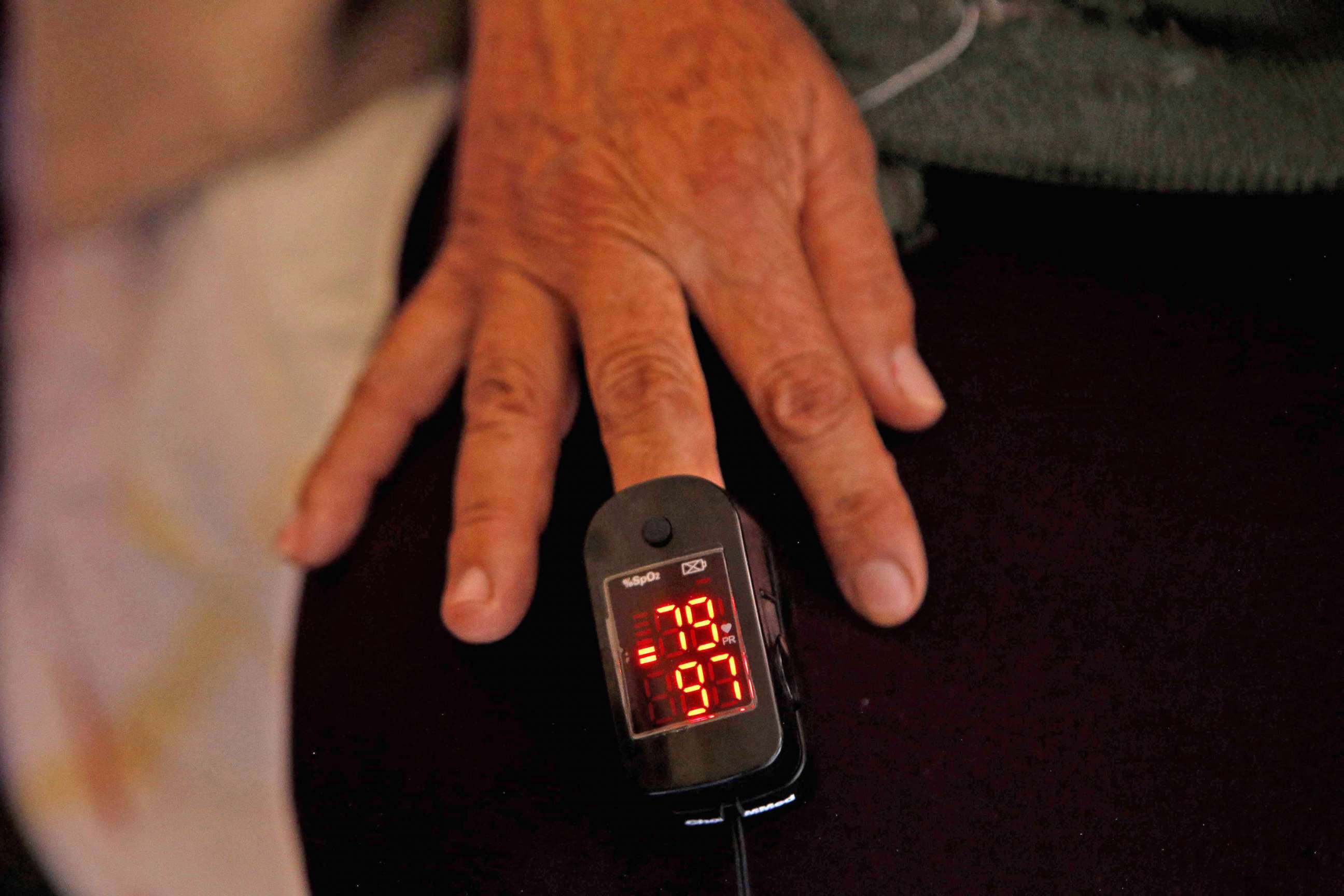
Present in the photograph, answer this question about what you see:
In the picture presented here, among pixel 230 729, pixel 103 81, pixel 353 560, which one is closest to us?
pixel 353 560

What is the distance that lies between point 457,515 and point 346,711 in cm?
17

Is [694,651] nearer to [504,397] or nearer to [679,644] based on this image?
[679,644]

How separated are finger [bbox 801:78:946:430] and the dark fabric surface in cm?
2

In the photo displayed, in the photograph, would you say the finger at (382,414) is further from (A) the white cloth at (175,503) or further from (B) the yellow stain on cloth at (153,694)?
(B) the yellow stain on cloth at (153,694)

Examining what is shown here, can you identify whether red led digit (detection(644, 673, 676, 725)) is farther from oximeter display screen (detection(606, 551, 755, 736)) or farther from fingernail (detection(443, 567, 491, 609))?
fingernail (detection(443, 567, 491, 609))

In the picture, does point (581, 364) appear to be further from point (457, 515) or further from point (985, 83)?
point (985, 83)

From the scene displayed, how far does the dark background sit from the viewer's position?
24.5 inches

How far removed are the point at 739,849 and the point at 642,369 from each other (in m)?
0.35

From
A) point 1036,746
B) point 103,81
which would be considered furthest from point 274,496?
point 1036,746

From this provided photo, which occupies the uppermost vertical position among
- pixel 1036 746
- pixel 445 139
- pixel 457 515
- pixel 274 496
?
pixel 445 139

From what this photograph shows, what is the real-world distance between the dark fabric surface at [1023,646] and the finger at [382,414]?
0.25 ft

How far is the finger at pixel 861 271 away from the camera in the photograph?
76 centimetres

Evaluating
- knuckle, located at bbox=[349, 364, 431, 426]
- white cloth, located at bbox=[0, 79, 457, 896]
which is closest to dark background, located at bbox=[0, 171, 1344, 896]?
knuckle, located at bbox=[349, 364, 431, 426]

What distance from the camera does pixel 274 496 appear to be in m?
1.40
